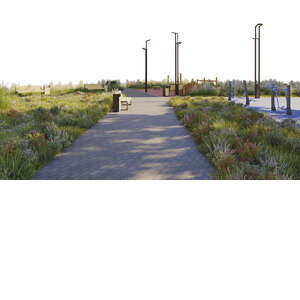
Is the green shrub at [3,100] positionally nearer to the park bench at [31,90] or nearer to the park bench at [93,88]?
the park bench at [31,90]

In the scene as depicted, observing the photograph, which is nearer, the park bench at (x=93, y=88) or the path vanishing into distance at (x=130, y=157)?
the path vanishing into distance at (x=130, y=157)

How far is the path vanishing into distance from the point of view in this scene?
18.6 feet

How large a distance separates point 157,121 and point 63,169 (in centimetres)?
594

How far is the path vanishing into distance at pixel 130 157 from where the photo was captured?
567 centimetres

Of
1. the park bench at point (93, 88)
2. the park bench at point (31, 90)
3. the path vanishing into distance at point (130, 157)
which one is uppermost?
the park bench at point (93, 88)

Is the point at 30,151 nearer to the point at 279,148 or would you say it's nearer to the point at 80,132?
the point at 80,132

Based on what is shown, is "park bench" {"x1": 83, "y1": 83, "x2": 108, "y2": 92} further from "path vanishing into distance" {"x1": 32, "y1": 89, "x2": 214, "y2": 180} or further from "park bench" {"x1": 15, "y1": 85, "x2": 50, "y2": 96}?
"path vanishing into distance" {"x1": 32, "y1": 89, "x2": 214, "y2": 180}

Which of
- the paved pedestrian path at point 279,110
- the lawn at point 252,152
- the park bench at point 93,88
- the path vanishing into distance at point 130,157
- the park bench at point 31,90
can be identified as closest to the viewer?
the lawn at point 252,152

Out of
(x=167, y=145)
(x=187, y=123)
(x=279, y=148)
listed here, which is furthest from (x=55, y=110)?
(x=279, y=148)

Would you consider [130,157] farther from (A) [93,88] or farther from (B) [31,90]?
(A) [93,88]

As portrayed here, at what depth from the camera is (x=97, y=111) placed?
13492mm

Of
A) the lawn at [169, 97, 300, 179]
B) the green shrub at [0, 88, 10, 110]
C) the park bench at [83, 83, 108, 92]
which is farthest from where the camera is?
the park bench at [83, 83, 108, 92]

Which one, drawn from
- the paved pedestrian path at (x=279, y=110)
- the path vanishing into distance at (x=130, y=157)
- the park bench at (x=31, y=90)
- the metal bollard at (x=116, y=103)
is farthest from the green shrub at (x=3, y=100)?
the park bench at (x=31, y=90)

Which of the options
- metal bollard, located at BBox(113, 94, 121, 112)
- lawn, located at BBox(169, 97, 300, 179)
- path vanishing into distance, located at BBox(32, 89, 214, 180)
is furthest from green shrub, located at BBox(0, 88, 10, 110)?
lawn, located at BBox(169, 97, 300, 179)
